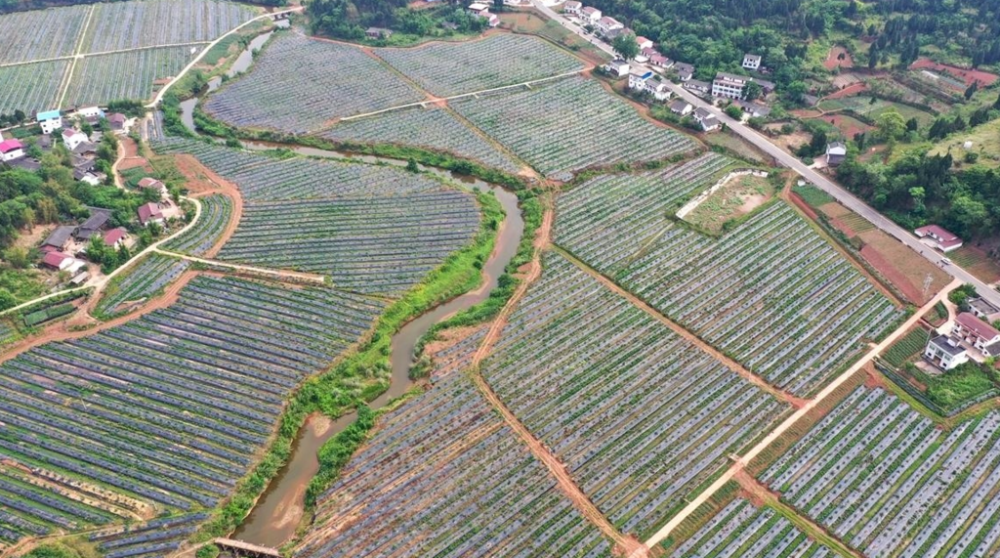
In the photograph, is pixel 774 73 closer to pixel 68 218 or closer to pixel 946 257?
pixel 946 257

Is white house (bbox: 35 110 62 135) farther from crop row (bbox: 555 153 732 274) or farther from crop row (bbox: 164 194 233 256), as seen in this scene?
crop row (bbox: 555 153 732 274)

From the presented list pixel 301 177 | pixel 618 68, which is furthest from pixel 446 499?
pixel 618 68

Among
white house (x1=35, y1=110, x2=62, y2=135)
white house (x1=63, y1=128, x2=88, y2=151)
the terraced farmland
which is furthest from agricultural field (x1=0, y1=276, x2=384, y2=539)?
white house (x1=35, y1=110, x2=62, y2=135)

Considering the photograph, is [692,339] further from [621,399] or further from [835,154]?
[835,154]

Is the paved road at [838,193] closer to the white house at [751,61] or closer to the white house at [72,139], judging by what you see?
the white house at [751,61]

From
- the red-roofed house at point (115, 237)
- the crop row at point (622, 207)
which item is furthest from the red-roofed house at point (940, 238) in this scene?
the red-roofed house at point (115, 237)
